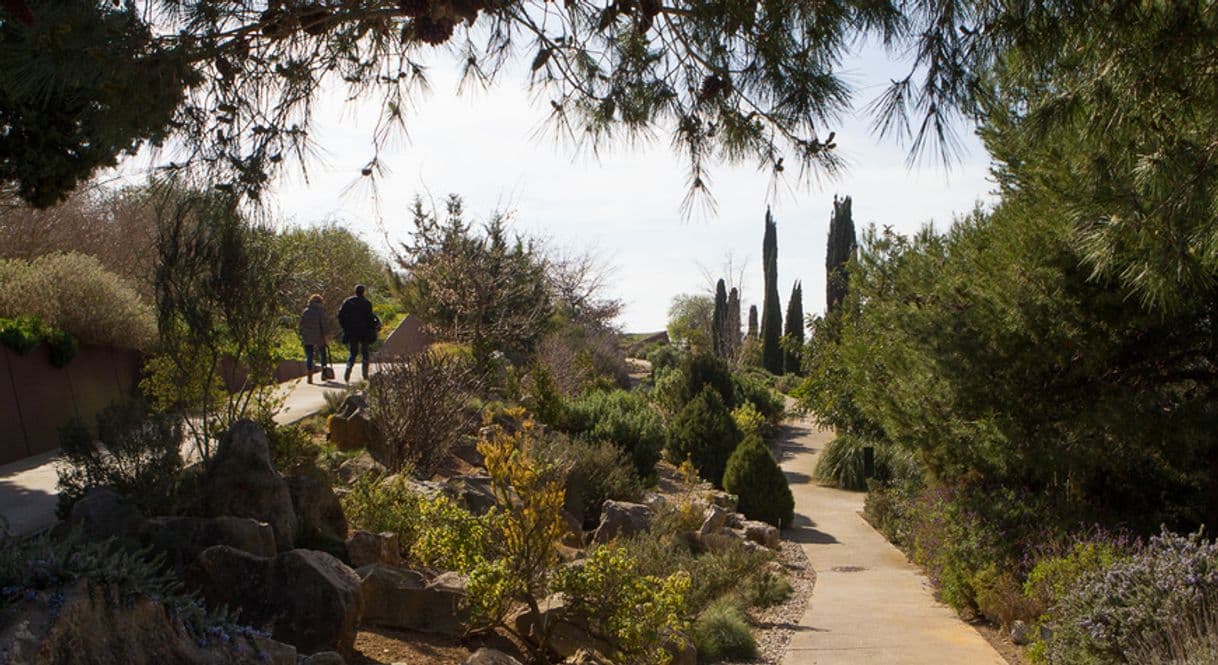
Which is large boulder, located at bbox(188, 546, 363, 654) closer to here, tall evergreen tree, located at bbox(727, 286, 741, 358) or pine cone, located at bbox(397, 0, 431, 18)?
pine cone, located at bbox(397, 0, 431, 18)

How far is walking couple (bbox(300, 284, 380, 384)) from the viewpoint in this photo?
725 inches

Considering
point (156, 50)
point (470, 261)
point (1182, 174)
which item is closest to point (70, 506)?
point (156, 50)

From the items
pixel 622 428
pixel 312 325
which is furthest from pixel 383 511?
pixel 312 325

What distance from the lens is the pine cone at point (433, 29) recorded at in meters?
4.70

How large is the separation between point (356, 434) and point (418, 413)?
2.52 feet

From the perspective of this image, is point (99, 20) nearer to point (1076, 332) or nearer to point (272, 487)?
point (272, 487)

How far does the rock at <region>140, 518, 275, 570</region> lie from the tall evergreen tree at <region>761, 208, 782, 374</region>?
41.6m

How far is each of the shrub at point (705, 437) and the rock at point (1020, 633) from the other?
9.37 metres

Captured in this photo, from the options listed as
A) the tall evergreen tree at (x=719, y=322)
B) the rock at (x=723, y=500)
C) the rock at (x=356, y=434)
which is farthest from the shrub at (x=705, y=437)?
the tall evergreen tree at (x=719, y=322)

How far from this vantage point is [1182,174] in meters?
5.61

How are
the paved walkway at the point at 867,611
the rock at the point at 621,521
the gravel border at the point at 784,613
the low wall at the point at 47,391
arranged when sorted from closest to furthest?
the paved walkway at the point at 867,611 → the gravel border at the point at 784,613 → the rock at the point at 621,521 → the low wall at the point at 47,391

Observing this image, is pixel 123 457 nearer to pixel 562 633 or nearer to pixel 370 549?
pixel 370 549

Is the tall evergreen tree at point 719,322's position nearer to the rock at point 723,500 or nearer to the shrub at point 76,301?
the rock at point 723,500

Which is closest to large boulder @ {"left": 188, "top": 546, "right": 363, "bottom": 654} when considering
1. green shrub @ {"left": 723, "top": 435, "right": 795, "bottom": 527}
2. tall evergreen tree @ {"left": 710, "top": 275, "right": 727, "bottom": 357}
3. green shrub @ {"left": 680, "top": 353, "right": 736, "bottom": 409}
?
green shrub @ {"left": 723, "top": 435, "right": 795, "bottom": 527}
